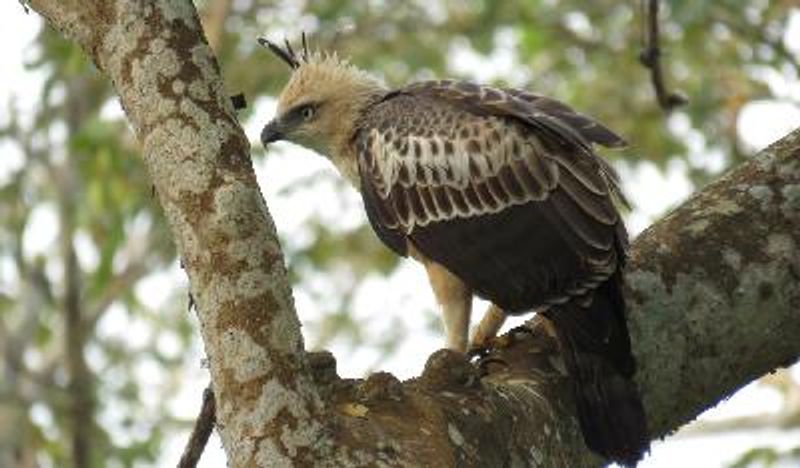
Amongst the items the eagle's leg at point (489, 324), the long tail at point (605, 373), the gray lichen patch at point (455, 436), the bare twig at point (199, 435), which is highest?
the eagle's leg at point (489, 324)

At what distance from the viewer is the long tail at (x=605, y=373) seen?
189 inches

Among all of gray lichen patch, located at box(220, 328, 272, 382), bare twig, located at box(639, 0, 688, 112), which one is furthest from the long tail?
bare twig, located at box(639, 0, 688, 112)

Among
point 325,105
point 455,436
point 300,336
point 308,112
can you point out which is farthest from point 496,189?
point 300,336

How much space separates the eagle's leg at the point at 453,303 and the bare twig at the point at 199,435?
181cm

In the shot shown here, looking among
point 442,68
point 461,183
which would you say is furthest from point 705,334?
point 442,68

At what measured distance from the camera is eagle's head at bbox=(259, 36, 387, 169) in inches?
272

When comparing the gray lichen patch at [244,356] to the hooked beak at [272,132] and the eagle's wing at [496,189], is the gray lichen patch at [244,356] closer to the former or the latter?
the eagle's wing at [496,189]

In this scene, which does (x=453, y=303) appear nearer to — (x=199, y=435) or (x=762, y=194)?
(x=762, y=194)

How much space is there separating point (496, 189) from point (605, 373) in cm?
98

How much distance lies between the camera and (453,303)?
6035mm

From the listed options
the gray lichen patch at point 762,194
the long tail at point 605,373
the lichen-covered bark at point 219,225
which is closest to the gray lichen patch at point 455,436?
the lichen-covered bark at point 219,225

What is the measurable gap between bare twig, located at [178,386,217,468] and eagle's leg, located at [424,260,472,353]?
71.4 inches

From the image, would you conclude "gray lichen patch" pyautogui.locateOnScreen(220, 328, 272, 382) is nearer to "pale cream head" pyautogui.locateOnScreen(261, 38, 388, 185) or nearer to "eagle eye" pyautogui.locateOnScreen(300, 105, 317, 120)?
"pale cream head" pyautogui.locateOnScreen(261, 38, 388, 185)

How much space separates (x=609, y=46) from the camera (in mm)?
12828
